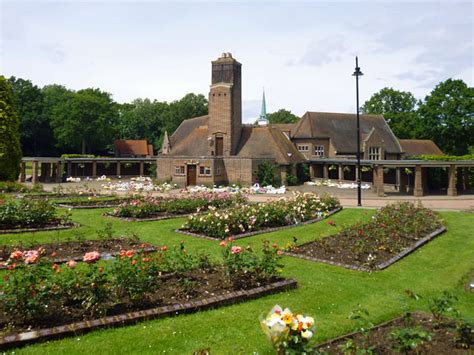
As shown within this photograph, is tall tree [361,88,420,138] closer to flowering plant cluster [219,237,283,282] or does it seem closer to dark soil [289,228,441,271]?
dark soil [289,228,441,271]

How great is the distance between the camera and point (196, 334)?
6625 mm

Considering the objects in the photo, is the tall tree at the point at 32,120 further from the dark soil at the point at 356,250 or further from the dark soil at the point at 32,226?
the dark soil at the point at 356,250

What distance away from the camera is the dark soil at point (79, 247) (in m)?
11.3

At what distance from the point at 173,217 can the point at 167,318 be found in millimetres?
11563

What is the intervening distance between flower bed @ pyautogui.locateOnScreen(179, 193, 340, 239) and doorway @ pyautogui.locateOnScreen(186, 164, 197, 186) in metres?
22.6

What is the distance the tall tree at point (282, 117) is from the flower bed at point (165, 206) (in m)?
75.5

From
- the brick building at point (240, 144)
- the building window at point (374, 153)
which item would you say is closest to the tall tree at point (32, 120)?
the brick building at point (240, 144)

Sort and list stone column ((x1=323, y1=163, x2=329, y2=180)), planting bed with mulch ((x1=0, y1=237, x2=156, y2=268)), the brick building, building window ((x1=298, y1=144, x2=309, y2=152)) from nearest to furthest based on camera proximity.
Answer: planting bed with mulch ((x1=0, y1=237, x2=156, y2=268)) → the brick building → stone column ((x1=323, y1=163, x2=329, y2=180)) → building window ((x1=298, y1=144, x2=309, y2=152))

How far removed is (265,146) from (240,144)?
3060 millimetres

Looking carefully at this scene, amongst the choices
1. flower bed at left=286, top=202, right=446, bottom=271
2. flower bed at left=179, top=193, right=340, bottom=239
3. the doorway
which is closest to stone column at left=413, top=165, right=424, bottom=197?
flower bed at left=179, top=193, right=340, bottom=239

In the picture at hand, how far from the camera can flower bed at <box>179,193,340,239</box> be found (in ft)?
49.3

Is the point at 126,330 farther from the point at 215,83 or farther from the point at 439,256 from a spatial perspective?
the point at 215,83

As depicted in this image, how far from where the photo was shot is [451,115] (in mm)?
57688

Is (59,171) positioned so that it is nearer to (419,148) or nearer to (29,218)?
(29,218)
